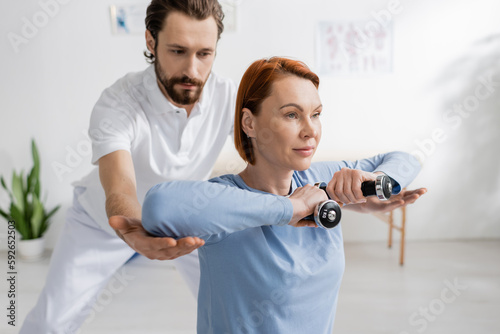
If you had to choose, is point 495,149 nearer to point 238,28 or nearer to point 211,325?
point 238,28

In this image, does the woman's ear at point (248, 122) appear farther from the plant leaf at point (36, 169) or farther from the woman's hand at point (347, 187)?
the plant leaf at point (36, 169)

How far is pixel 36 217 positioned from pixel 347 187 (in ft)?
11.6

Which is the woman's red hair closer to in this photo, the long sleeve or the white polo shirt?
the long sleeve

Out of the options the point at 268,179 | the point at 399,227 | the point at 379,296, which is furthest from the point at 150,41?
the point at 399,227

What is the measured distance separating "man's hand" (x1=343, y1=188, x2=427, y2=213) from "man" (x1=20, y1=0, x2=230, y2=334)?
0.64m

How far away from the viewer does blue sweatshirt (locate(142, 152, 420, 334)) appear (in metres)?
0.91

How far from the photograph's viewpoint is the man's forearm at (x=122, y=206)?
130cm

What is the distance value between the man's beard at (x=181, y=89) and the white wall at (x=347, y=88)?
227cm

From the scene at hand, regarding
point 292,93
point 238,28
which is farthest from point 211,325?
point 238,28

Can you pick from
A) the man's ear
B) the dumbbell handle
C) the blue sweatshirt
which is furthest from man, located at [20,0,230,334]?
the dumbbell handle

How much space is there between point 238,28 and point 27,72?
181 cm

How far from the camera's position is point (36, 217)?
158 inches

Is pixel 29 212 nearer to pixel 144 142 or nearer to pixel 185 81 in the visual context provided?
pixel 144 142

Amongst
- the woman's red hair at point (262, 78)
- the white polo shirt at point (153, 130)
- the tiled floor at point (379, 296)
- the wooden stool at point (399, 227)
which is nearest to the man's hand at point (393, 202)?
the woman's red hair at point (262, 78)
